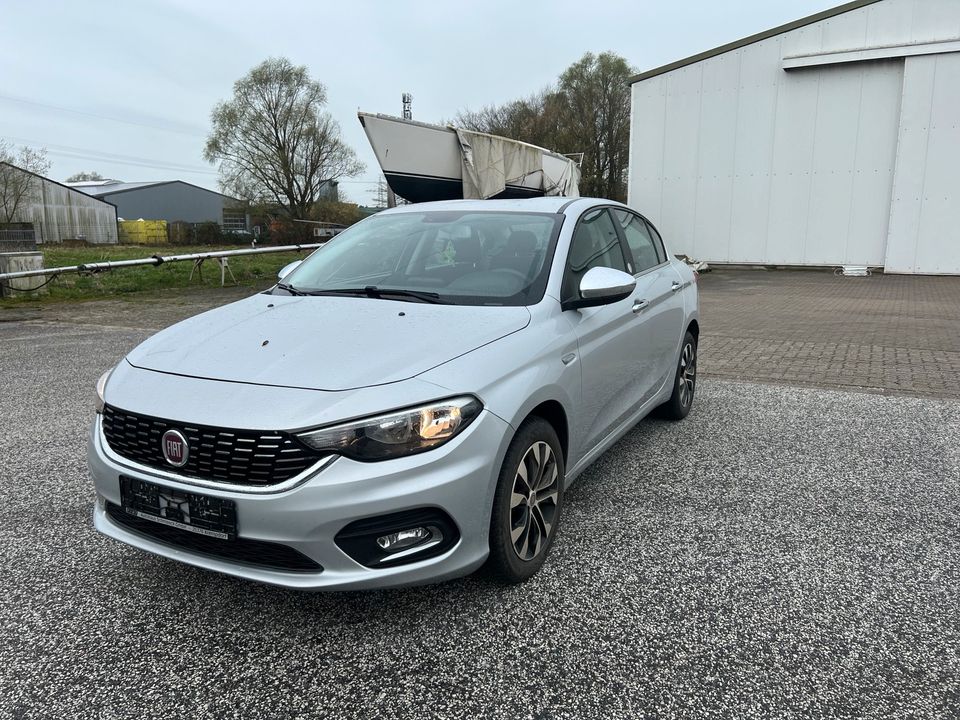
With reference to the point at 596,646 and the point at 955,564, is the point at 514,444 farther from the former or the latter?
the point at 955,564

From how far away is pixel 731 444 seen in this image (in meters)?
4.89

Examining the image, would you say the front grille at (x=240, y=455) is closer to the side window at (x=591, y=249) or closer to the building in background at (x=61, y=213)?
the side window at (x=591, y=249)

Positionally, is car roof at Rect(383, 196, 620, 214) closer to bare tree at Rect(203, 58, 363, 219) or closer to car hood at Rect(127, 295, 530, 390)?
car hood at Rect(127, 295, 530, 390)

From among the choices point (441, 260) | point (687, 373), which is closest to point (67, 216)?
point (687, 373)

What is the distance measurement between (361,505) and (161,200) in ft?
256

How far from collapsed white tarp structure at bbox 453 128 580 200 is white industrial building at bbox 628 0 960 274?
335 cm

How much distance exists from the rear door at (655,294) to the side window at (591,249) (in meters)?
0.19

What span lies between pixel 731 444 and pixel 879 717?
2809mm

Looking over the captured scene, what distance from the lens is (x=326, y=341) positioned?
2840 mm

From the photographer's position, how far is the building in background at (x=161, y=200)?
67.5 metres

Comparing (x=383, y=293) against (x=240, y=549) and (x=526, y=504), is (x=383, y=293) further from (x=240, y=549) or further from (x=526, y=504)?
(x=240, y=549)

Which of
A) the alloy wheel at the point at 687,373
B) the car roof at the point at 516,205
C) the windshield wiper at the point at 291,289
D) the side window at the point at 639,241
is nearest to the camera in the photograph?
the windshield wiper at the point at 291,289

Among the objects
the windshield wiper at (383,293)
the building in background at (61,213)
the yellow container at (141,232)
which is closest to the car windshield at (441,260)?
the windshield wiper at (383,293)

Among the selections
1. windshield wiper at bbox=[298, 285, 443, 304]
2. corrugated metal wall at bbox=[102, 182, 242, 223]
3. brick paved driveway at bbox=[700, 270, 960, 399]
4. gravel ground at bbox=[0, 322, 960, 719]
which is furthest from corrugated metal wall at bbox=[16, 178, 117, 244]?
gravel ground at bbox=[0, 322, 960, 719]
